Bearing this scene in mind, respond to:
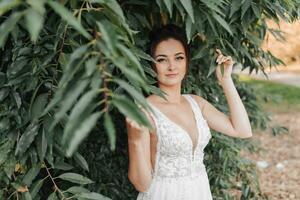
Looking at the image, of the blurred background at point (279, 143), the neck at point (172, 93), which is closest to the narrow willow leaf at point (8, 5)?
the neck at point (172, 93)

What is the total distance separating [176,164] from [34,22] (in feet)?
4.62

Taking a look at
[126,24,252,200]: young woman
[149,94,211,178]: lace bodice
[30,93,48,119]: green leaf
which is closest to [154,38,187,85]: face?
[126,24,252,200]: young woman

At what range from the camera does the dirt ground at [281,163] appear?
5.55 metres

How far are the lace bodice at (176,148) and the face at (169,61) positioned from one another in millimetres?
146

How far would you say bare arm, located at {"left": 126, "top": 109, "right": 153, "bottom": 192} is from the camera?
7.42 ft

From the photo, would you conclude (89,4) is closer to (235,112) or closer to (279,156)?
(235,112)

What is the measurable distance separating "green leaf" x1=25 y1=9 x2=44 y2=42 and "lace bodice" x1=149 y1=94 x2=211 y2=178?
119 centimetres

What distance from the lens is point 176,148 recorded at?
2.50 metres

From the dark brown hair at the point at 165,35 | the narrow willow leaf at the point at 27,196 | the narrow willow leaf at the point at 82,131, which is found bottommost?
the narrow willow leaf at the point at 27,196

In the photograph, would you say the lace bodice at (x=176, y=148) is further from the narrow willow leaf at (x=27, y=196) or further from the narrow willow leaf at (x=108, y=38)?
the narrow willow leaf at (x=108, y=38)

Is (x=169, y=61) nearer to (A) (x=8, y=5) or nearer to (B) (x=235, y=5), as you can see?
(B) (x=235, y=5)

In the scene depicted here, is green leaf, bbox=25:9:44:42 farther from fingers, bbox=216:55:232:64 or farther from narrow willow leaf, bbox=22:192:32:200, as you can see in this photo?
fingers, bbox=216:55:232:64

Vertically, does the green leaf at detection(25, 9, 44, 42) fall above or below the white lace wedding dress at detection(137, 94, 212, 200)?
above

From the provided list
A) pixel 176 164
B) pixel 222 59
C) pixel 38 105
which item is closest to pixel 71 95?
pixel 38 105
